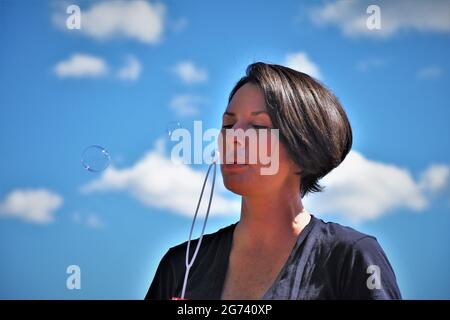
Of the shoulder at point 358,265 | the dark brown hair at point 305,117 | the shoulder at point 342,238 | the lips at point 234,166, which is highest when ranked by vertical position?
the dark brown hair at point 305,117

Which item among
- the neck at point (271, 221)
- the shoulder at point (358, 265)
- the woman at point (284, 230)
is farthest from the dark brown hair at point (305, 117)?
the shoulder at point (358, 265)

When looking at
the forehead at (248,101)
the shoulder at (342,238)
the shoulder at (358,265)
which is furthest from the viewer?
the forehead at (248,101)

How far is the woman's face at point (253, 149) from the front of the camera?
79.0 inches

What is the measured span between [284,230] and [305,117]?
0.38m

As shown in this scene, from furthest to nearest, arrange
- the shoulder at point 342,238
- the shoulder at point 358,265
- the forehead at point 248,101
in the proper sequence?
the forehead at point 248,101 → the shoulder at point 342,238 → the shoulder at point 358,265

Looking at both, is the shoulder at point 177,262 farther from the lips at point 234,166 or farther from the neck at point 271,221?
the lips at point 234,166

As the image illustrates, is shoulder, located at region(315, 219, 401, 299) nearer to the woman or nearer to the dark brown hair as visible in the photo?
the woman

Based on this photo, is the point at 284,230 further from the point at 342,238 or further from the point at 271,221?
the point at 342,238

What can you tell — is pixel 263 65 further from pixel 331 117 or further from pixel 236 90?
pixel 331 117

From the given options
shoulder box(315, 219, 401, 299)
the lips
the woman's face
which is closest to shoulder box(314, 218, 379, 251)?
shoulder box(315, 219, 401, 299)

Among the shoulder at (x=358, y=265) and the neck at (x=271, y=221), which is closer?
the shoulder at (x=358, y=265)

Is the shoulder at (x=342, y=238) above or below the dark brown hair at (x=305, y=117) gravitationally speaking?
below
